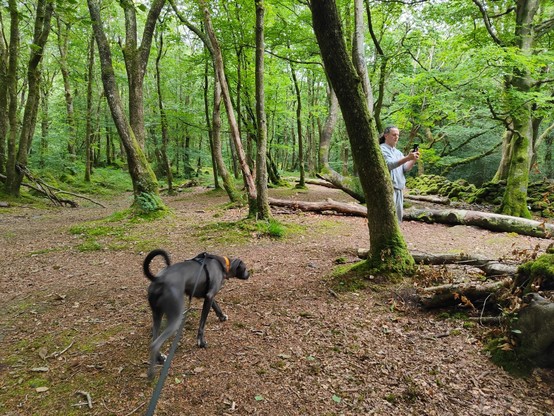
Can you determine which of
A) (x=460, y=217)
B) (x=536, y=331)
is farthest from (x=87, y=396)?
(x=460, y=217)

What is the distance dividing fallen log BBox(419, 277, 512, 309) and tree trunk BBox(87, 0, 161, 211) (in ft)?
26.1

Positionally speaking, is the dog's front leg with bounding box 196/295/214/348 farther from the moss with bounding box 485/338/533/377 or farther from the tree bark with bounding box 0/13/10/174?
the tree bark with bounding box 0/13/10/174

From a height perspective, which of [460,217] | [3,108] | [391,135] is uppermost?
[3,108]

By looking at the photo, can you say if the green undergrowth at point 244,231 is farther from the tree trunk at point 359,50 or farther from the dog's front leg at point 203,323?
the dog's front leg at point 203,323

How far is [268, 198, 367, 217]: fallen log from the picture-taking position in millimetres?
10172

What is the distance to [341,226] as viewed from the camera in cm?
882

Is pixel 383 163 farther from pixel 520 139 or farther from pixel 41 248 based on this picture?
pixel 520 139

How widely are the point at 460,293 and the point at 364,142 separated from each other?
210 centimetres

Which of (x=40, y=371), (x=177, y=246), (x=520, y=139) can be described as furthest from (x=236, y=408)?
(x=520, y=139)

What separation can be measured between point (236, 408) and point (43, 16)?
14.1 metres

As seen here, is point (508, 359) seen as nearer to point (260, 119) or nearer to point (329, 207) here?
point (260, 119)

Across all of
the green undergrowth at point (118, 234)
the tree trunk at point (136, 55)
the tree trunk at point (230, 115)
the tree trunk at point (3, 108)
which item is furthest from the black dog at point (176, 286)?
the tree trunk at point (3, 108)

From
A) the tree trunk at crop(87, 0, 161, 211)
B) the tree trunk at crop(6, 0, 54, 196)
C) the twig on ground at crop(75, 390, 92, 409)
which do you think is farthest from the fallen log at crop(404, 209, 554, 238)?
the tree trunk at crop(6, 0, 54, 196)

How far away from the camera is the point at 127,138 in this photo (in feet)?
29.8
